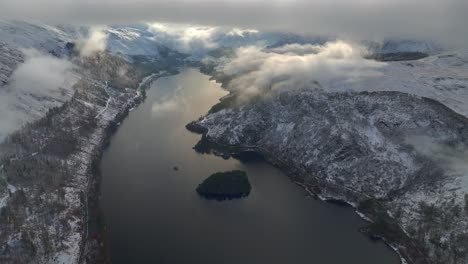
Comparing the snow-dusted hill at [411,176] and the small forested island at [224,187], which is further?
the small forested island at [224,187]

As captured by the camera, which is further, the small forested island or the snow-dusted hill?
the small forested island

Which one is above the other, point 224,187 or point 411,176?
point 411,176

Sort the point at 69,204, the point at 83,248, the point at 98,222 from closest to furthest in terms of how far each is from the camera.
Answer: the point at 83,248
the point at 98,222
the point at 69,204

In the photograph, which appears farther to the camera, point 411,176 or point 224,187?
point 411,176

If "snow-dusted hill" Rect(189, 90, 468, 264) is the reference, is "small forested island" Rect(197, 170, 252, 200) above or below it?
below

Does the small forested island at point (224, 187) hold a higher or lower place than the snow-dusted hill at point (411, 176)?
lower

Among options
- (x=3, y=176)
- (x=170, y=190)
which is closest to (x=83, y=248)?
(x=170, y=190)

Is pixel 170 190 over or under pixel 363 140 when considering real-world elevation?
under

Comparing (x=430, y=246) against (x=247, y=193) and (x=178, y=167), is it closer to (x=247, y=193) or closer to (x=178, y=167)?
(x=247, y=193)
